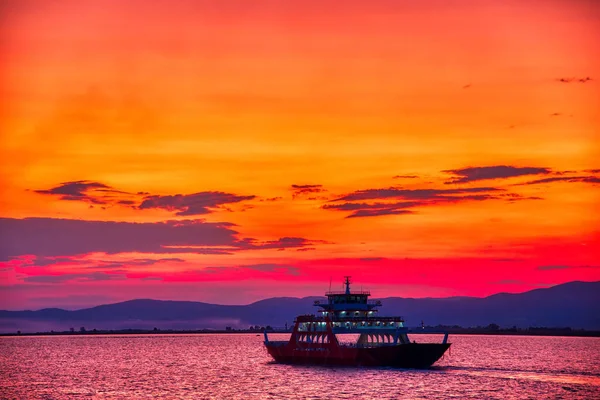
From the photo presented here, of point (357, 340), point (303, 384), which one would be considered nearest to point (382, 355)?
point (357, 340)

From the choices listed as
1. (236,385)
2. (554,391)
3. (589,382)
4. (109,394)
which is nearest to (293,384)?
(236,385)

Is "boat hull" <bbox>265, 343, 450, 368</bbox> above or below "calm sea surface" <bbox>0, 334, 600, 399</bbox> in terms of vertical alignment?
above

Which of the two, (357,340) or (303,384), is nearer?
(303,384)

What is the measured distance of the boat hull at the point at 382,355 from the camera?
385 ft

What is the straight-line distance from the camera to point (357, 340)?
121500 millimetres

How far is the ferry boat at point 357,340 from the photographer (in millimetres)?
118125

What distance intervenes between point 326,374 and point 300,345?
41.7 feet

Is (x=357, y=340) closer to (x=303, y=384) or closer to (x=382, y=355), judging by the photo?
(x=382, y=355)

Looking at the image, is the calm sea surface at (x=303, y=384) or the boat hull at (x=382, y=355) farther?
the boat hull at (x=382, y=355)

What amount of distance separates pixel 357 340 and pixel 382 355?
525 centimetres

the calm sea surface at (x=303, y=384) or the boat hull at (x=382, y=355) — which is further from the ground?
the boat hull at (x=382, y=355)

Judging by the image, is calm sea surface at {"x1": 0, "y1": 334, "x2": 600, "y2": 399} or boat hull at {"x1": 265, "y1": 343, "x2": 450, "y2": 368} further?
boat hull at {"x1": 265, "y1": 343, "x2": 450, "y2": 368}

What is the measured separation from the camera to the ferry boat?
118 m

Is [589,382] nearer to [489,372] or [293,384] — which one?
[489,372]
